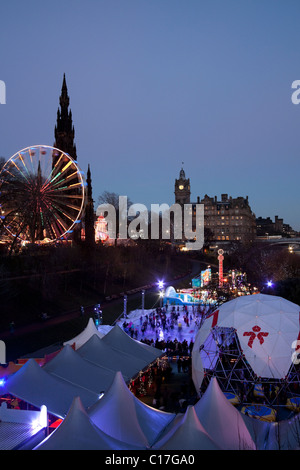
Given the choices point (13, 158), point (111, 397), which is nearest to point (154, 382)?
point (111, 397)

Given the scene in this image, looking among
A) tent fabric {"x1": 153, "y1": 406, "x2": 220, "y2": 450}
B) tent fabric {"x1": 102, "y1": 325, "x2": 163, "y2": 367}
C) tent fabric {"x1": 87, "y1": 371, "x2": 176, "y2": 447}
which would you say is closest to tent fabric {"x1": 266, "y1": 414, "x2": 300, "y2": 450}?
Answer: tent fabric {"x1": 153, "y1": 406, "x2": 220, "y2": 450}

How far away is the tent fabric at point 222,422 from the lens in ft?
29.2

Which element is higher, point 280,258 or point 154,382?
point 280,258

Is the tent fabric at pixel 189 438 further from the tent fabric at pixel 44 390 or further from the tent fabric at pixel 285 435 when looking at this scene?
the tent fabric at pixel 44 390

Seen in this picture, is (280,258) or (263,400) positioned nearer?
(263,400)

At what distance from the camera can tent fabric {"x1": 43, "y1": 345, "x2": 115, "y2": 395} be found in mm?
13236

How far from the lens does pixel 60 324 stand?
28.4m

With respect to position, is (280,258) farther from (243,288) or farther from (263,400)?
(263,400)

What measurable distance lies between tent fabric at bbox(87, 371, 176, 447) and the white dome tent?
3.59 meters

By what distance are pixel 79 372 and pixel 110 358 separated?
2.20 metres

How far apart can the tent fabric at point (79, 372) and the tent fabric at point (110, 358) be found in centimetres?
69

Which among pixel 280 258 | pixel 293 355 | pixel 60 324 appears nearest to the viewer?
pixel 293 355
